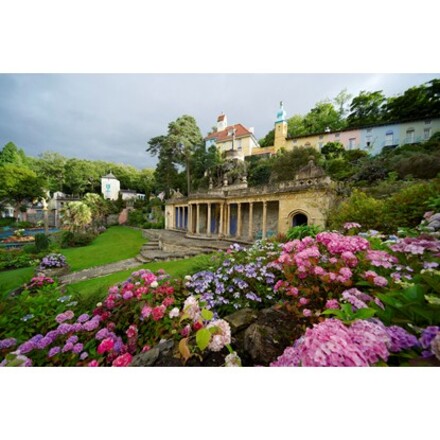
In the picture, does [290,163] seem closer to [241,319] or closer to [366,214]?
[366,214]

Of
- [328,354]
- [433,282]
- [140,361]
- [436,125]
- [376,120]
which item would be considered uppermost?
[376,120]

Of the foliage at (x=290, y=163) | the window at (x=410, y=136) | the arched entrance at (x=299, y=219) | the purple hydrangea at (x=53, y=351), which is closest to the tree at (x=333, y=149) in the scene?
the foliage at (x=290, y=163)

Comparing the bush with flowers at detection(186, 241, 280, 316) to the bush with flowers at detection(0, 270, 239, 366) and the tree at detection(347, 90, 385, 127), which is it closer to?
the bush with flowers at detection(0, 270, 239, 366)

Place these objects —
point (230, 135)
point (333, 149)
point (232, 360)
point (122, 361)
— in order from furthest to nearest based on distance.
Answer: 1. point (230, 135)
2. point (333, 149)
3. point (122, 361)
4. point (232, 360)

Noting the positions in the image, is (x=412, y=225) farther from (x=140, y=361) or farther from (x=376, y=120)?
(x=376, y=120)

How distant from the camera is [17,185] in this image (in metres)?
5.91

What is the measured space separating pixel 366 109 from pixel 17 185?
3405 cm

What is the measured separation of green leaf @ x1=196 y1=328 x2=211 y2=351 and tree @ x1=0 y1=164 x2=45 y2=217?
7.34 m

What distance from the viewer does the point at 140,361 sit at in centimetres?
157

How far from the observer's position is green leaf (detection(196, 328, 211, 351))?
4.61 feet

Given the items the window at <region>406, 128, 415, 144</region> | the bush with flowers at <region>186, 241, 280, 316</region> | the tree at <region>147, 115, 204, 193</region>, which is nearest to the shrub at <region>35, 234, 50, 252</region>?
the bush with flowers at <region>186, 241, 280, 316</region>

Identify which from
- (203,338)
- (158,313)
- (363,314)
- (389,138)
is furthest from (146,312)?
(389,138)

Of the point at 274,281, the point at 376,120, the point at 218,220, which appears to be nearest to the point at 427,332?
the point at 274,281

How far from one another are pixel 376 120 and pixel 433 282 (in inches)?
1162
